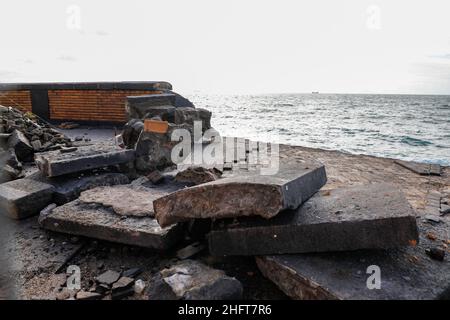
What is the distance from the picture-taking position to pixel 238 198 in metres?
2.18

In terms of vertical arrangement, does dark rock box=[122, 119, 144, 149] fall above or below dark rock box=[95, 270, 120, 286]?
above

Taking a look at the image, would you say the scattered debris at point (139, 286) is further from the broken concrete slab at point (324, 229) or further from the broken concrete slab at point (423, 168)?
the broken concrete slab at point (423, 168)

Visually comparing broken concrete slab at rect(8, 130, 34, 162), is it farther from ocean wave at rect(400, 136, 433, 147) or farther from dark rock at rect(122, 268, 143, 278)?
ocean wave at rect(400, 136, 433, 147)

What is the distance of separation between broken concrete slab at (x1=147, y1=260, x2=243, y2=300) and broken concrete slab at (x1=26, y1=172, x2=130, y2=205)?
2.02m

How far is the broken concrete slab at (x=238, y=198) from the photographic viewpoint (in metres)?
2.08

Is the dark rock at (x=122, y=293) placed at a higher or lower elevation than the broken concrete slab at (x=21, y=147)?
lower

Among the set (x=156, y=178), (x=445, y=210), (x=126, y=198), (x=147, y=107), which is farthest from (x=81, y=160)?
(x=445, y=210)

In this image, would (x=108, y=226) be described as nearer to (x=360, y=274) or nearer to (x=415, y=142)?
(x=360, y=274)

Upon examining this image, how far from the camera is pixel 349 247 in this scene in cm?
207

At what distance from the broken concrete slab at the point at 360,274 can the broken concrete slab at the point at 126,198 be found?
4.00ft

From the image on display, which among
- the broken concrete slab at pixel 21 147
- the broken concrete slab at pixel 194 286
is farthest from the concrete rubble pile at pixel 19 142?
the broken concrete slab at pixel 194 286

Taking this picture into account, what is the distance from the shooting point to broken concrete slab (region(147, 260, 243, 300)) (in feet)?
6.24

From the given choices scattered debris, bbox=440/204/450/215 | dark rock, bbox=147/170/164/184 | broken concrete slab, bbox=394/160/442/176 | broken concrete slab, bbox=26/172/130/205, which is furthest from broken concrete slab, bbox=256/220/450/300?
broken concrete slab, bbox=394/160/442/176

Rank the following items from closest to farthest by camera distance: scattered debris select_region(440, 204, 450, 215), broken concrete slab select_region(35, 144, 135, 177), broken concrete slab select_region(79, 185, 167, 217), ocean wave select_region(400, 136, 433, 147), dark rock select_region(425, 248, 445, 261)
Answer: dark rock select_region(425, 248, 445, 261)
broken concrete slab select_region(79, 185, 167, 217)
scattered debris select_region(440, 204, 450, 215)
broken concrete slab select_region(35, 144, 135, 177)
ocean wave select_region(400, 136, 433, 147)
